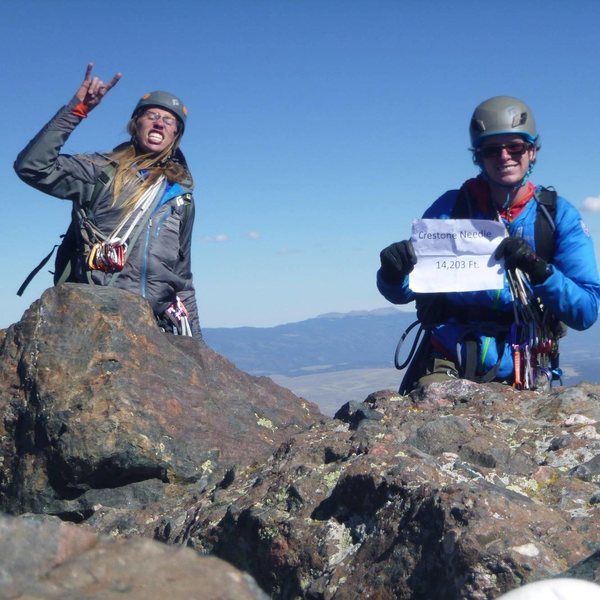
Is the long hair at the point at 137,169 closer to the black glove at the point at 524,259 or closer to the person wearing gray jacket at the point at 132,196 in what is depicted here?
the person wearing gray jacket at the point at 132,196

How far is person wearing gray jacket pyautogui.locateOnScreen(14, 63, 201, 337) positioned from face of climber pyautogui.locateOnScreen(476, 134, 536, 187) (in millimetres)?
3173

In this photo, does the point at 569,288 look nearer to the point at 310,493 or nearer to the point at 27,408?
the point at 310,493

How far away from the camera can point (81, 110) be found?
8.07m

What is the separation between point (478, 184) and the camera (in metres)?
7.77

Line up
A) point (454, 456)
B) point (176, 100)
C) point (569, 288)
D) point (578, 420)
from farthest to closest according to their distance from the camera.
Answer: point (176, 100) < point (569, 288) < point (578, 420) < point (454, 456)

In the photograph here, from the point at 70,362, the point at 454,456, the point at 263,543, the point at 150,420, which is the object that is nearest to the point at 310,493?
the point at 263,543

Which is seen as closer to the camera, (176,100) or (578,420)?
(578,420)

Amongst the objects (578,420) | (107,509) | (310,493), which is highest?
(578,420)

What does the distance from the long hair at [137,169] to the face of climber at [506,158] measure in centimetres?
322

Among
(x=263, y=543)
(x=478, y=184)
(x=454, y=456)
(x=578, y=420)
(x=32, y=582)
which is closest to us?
(x=32, y=582)

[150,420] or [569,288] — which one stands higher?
[569,288]

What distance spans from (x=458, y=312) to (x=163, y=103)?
12.5ft

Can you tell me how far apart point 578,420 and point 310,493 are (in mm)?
2116

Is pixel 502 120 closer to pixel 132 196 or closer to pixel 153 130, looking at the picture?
pixel 153 130
